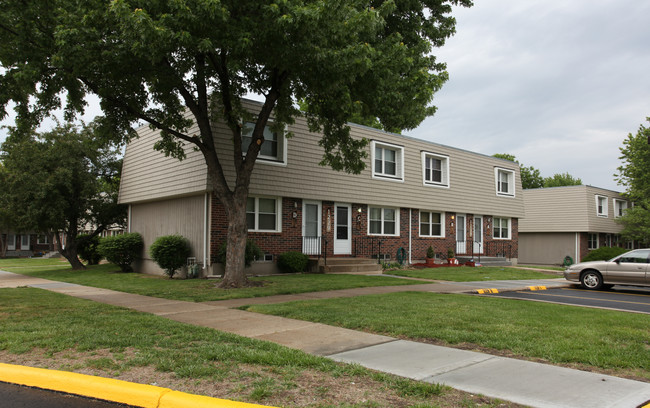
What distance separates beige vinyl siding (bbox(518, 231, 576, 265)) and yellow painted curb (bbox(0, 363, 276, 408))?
3495 centimetres

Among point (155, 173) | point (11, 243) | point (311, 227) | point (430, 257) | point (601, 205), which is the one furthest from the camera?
point (11, 243)

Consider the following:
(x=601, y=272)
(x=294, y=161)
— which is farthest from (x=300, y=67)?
(x=601, y=272)

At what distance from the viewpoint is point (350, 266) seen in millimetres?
18719

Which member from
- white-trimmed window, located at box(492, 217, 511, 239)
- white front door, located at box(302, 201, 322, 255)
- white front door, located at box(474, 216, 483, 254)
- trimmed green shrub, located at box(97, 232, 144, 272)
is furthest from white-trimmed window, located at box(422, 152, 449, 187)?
trimmed green shrub, located at box(97, 232, 144, 272)

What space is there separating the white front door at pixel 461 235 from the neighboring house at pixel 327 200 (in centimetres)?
6

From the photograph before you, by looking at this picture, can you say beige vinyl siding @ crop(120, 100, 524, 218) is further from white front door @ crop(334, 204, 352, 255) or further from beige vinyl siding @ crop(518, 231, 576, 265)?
beige vinyl siding @ crop(518, 231, 576, 265)

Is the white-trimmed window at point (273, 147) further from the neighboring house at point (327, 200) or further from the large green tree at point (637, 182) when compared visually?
the large green tree at point (637, 182)

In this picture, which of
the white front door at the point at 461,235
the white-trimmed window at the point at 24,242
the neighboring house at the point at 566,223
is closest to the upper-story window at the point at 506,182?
the white front door at the point at 461,235

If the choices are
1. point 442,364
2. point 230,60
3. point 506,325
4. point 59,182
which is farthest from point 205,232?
point 442,364

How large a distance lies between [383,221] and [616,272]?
9815mm

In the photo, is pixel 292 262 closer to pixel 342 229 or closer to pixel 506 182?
pixel 342 229

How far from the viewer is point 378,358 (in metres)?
5.71

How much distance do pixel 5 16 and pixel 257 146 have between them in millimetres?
6737

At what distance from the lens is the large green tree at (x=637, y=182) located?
111 feet
